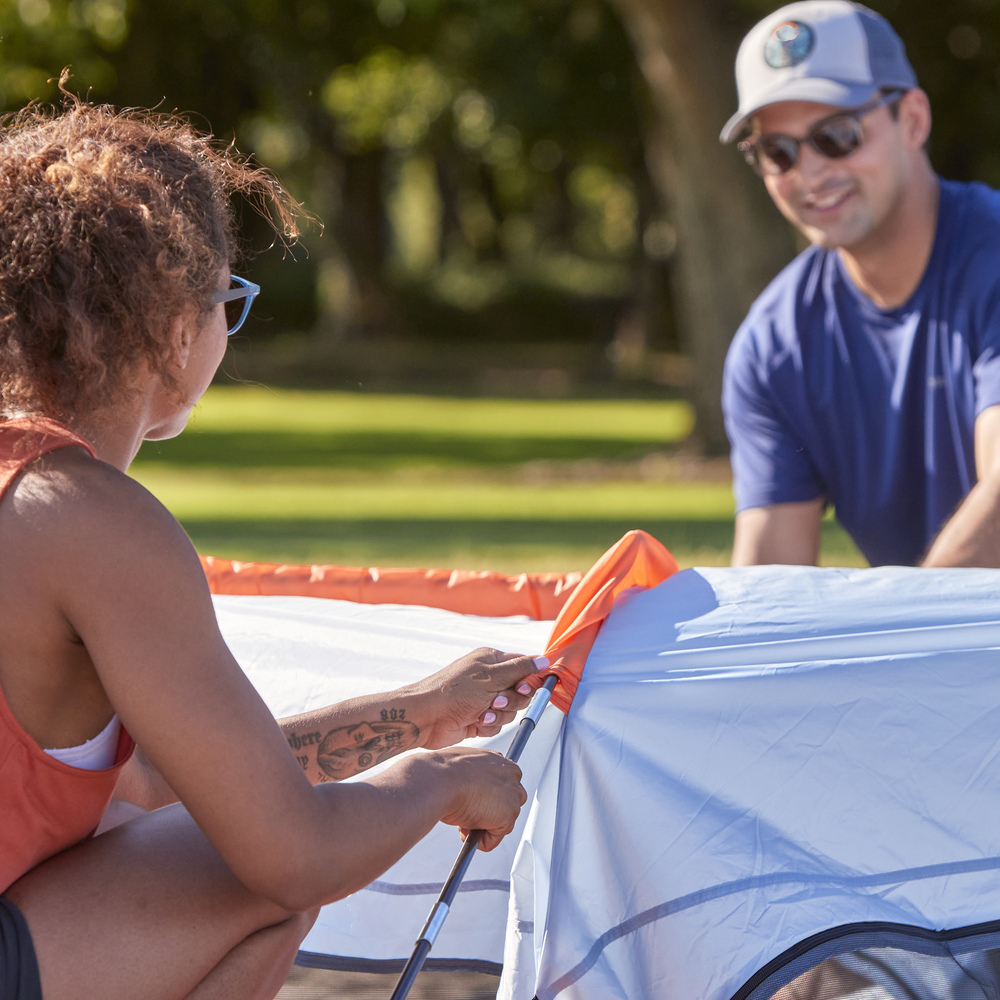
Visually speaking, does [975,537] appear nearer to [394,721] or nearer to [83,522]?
[394,721]

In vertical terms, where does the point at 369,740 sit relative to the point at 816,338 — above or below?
below

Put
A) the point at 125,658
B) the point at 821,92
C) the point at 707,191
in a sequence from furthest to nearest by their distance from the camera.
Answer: the point at 707,191 < the point at 821,92 < the point at 125,658

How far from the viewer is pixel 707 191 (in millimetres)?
12094

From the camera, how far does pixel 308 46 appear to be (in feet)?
69.1

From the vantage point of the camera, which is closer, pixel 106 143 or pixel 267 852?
pixel 267 852

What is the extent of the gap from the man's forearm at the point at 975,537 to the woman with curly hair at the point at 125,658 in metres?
1.39

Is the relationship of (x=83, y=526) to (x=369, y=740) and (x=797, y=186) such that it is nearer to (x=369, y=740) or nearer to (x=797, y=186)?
(x=369, y=740)

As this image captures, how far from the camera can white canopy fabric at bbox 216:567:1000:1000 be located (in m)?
2.05

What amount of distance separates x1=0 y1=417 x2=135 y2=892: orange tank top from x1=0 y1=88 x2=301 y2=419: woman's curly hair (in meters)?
0.07

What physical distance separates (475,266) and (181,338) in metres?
29.0

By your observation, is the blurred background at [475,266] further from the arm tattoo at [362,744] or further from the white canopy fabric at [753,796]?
the white canopy fabric at [753,796]

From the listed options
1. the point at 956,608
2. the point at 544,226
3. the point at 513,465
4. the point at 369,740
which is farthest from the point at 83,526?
the point at 544,226

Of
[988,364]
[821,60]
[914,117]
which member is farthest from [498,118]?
[988,364]

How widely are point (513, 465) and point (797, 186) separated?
1066 centimetres
